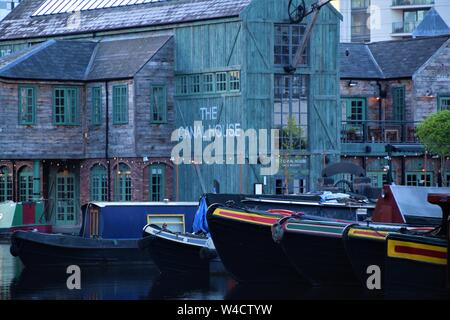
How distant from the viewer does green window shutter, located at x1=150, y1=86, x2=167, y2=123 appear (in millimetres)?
70750

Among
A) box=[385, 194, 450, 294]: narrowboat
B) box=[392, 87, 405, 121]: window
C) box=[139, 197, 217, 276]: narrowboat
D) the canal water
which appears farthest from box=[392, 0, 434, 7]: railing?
box=[385, 194, 450, 294]: narrowboat

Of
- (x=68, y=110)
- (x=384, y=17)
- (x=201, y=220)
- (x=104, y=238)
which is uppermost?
(x=384, y=17)

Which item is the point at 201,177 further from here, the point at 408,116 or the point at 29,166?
the point at 408,116

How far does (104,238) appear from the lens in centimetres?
5547

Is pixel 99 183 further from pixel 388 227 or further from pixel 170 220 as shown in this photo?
pixel 388 227

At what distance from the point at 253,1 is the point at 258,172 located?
6906 millimetres

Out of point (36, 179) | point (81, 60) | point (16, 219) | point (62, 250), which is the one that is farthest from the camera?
point (81, 60)

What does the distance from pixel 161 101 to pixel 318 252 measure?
87.7 feet

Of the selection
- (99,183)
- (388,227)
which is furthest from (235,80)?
(388,227)

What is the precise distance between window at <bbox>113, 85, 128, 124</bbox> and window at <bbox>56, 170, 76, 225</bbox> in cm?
437

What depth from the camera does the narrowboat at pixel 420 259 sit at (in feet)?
128

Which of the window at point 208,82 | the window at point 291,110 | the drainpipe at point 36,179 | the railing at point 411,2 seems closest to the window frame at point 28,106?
the drainpipe at point 36,179

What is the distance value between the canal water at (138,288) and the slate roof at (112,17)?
1855 cm
